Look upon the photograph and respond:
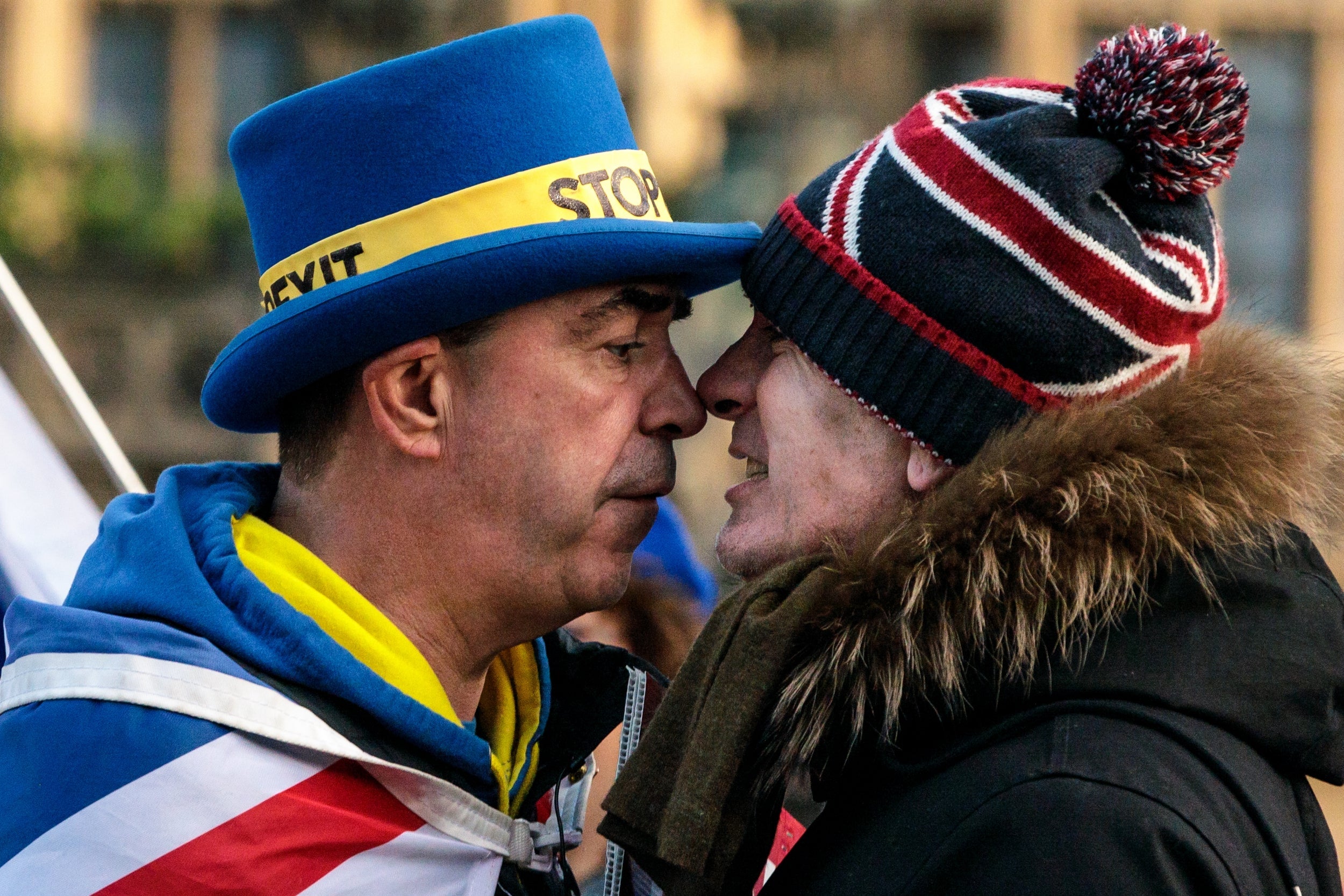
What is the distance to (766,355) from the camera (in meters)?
2.42

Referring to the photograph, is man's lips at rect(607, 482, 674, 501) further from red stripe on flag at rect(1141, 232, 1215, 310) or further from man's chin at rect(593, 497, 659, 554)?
red stripe on flag at rect(1141, 232, 1215, 310)

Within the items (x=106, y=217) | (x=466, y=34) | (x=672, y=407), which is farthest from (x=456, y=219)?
(x=466, y=34)

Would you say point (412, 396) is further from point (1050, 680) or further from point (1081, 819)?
point (1081, 819)

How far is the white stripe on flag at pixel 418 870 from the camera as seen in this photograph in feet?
6.54

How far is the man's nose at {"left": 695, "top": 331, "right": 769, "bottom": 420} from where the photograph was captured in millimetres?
2418

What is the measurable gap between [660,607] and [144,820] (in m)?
2.56

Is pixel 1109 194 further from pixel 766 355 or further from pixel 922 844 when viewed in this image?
pixel 922 844

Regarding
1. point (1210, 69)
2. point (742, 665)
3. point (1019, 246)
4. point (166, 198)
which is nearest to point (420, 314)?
point (742, 665)

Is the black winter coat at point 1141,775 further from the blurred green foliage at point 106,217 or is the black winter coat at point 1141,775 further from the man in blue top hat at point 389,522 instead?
the blurred green foliage at point 106,217

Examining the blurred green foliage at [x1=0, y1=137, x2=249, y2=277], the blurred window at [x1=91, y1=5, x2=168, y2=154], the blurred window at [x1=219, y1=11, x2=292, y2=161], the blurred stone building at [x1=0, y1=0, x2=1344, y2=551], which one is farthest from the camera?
the blurred window at [x1=219, y1=11, x2=292, y2=161]

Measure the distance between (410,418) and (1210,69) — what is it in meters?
1.34

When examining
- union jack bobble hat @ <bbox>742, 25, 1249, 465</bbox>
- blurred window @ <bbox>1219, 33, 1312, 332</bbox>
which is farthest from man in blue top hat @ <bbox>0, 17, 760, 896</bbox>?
blurred window @ <bbox>1219, 33, 1312, 332</bbox>

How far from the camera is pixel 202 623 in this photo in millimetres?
2039

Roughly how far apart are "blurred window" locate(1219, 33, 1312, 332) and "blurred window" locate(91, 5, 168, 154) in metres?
11.6
